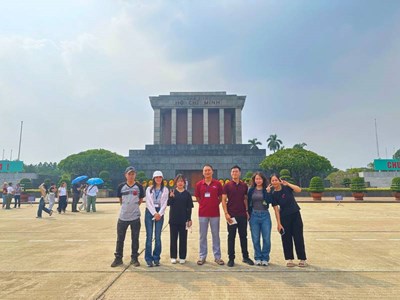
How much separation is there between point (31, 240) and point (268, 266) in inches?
245

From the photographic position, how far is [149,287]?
3.88m

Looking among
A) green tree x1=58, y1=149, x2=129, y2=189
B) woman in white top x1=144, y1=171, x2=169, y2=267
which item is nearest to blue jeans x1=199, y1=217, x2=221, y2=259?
woman in white top x1=144, y1=171, x2=169, y2=267

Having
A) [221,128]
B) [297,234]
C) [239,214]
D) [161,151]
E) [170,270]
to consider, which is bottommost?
[170,270]

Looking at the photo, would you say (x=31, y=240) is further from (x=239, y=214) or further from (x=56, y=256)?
(x=239, y=214)

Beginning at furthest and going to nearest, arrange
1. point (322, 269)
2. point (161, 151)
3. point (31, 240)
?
point (161, 151) → point (31, 240) → point (322, 269)

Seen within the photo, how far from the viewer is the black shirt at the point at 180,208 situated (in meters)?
5.22

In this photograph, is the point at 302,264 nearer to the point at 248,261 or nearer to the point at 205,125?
the point at 248,261

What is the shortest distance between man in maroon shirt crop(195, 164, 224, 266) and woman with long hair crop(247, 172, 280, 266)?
66cm

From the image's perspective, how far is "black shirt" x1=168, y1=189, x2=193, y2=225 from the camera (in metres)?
5.22

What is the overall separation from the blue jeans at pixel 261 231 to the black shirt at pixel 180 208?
1259 mm

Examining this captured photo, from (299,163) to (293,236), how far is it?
31.1m

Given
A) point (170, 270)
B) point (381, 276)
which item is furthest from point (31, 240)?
point (381, 276)

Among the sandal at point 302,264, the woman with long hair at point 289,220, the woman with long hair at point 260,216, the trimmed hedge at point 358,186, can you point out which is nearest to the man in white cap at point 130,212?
the woman with long hair at point 260,216

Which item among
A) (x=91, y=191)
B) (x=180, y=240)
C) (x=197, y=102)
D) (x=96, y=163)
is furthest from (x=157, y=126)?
(x=180, y=240)
